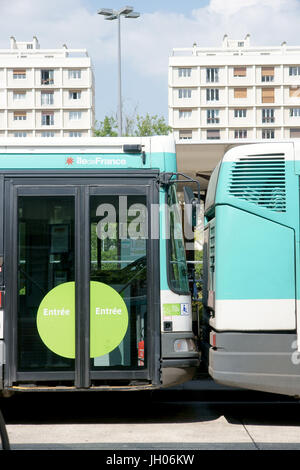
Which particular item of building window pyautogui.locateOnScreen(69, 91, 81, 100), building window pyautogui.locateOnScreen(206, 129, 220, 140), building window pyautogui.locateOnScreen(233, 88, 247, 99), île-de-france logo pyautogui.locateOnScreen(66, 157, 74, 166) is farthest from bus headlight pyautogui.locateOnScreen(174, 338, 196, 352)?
building window pyautogui.locateOnScreen(233, 88, 247, 99)

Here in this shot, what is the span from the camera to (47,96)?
10262cm

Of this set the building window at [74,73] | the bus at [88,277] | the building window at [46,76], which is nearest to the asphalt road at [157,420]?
the bus at [88,277]

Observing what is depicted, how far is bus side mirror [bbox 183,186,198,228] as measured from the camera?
748cm

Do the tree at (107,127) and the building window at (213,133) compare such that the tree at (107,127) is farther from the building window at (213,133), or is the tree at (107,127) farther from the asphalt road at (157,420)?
the building window at (213,133)

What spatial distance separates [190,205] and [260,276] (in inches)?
41.8

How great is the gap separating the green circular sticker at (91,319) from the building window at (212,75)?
98.4m

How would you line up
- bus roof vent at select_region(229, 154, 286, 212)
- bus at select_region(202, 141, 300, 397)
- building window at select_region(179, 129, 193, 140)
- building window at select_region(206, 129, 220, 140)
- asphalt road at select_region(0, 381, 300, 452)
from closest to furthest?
asphalt road at select_region(0, 381, 300, 452) < bus at select_region(202, 141, 300, 397) < bus roof vent at select_region(229, 154, 286, 212) < building window at select_region(206, 129, 220, 140) < building window at select_region(179, 129, 193, 140)

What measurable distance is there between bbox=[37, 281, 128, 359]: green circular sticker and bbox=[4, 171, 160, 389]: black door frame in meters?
0.08

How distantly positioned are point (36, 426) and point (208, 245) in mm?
3030

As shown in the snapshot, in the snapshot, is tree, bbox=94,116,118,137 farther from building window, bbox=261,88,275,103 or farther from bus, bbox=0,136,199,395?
building window, bbox=261,88,275,103

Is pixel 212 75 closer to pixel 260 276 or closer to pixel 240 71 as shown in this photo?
pixel 240 71

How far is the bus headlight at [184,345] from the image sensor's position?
295 inches

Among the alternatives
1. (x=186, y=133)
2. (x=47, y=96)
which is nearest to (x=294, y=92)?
(x=186, y=133)

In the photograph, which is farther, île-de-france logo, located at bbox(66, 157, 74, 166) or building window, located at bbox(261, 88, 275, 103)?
building window, located at bbox(261, 88, 275, 103)
